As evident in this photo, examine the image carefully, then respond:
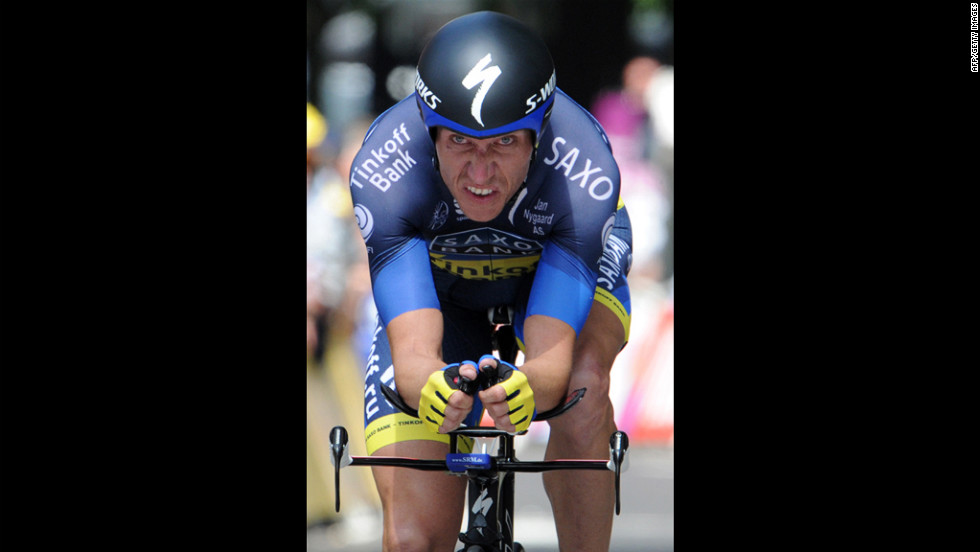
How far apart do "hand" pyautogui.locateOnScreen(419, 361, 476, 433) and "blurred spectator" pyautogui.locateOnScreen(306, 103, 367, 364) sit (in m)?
2.31

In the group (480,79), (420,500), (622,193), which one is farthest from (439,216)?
(622,193)

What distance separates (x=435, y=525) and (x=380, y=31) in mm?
2769

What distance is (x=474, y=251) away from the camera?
4.39m

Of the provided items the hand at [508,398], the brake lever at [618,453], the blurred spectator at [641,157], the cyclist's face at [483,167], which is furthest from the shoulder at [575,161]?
the blurred spectator at [641,157]

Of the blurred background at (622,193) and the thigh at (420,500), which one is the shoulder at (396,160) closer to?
the thigh at (420,500)

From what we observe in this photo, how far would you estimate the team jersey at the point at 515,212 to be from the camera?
4.01 meters

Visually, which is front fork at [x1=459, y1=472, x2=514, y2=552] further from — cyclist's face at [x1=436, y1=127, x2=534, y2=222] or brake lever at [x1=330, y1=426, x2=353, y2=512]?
cyclist's face at [x1=436, y1=127, x2=534, y2=222]

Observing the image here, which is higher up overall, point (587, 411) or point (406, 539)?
point (587, 411)

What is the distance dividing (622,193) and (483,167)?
6.57ft

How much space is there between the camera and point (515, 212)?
4.14 metres

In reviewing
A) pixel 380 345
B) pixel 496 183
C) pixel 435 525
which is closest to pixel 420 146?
pixel 496 183

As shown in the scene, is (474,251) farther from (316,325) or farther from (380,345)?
(316,325)

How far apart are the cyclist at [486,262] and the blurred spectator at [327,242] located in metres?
1.42

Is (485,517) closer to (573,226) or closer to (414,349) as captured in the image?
(414,349)
